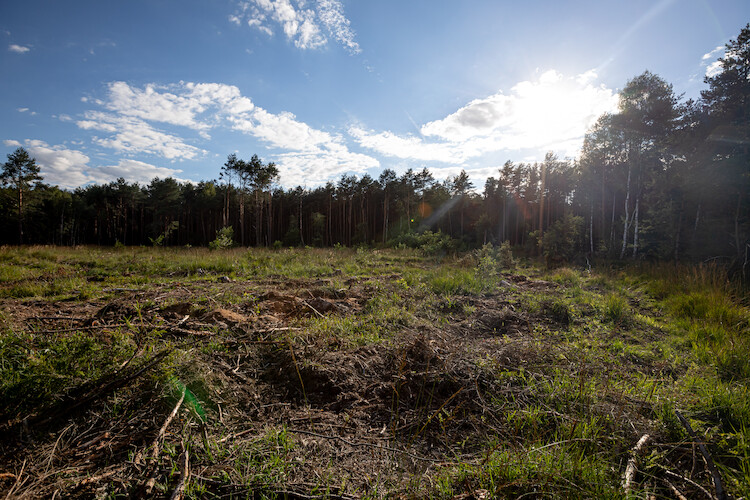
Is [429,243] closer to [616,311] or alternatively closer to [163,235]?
[616,311]

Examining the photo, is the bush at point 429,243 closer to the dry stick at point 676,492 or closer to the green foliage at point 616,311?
the green foliage at point 616,311

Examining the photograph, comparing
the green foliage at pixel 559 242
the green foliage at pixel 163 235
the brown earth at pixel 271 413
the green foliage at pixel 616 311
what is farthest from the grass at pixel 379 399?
the green foliage at pixel 559 242

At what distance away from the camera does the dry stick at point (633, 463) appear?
152 cm

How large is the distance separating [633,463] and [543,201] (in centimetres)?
3510

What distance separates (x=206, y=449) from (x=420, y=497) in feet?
4.12

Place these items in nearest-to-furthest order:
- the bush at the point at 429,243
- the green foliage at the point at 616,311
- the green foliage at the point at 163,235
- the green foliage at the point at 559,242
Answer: the green foliage at the point at 616,311 < the green foliage at the point at 163,235 < the green foliage at the point at 559,242 < the bush at the point at 429,243

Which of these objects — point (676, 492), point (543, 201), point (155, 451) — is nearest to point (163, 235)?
point (155, 451)

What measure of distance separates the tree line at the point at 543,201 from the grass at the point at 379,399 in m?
11.2

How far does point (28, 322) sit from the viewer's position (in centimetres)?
336

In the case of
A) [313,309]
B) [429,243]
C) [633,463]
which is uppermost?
[429,243]

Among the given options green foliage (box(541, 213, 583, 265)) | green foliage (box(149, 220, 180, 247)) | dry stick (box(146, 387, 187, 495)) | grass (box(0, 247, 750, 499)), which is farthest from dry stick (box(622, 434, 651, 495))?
green foliage (box(541, 213, 583, 265))

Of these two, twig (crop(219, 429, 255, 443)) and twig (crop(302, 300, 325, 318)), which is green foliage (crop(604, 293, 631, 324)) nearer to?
twig (crop(302, 300, 325, 318))

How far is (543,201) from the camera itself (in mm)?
31812

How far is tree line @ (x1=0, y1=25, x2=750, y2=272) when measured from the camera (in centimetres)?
1467
